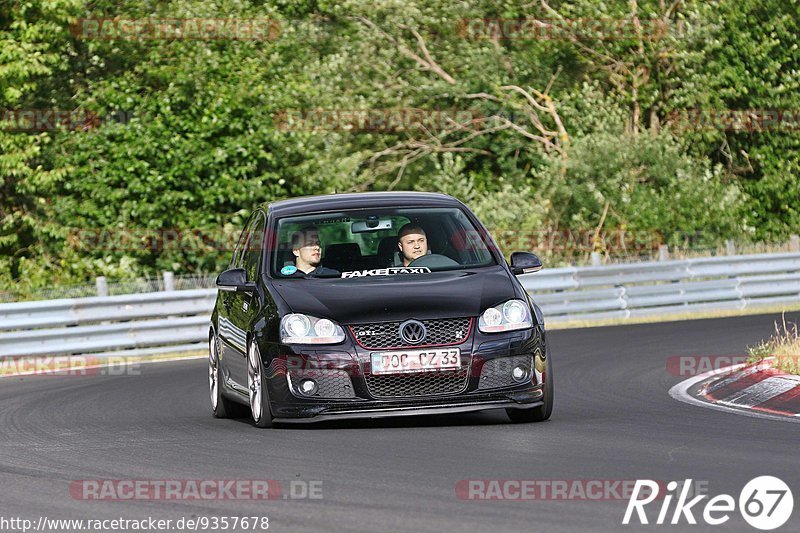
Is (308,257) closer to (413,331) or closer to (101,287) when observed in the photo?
(413,331)

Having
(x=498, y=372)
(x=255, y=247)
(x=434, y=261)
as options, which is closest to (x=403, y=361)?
(x=498, y=372)

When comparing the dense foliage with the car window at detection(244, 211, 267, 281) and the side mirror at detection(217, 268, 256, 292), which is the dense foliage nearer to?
the car window at detection(244, 211, 267, 281)

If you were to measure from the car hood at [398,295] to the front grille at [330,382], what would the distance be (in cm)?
35

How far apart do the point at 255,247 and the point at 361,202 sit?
989 mm

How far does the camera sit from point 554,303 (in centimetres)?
2509

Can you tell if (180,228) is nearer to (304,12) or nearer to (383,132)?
(383,132)

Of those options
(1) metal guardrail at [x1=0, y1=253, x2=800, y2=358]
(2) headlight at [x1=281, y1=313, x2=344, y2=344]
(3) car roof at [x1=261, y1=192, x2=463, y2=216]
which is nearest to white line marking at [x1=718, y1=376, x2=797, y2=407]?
(3) car roof at [x1=261, y1=192, x2=463, y2=216]

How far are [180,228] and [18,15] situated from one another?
5278 millimetres

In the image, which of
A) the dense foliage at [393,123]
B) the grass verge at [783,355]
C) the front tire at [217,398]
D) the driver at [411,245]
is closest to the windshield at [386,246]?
the driver at [411,245]

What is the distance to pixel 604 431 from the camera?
34.0 ft

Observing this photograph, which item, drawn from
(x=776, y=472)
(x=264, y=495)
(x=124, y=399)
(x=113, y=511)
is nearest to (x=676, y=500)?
(x=776, y=472)

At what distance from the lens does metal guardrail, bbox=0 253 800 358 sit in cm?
2114

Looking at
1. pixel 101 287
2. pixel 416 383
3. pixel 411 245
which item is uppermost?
pixel 411 245

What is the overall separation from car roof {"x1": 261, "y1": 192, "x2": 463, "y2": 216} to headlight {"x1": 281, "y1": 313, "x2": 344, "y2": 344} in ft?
4.98
